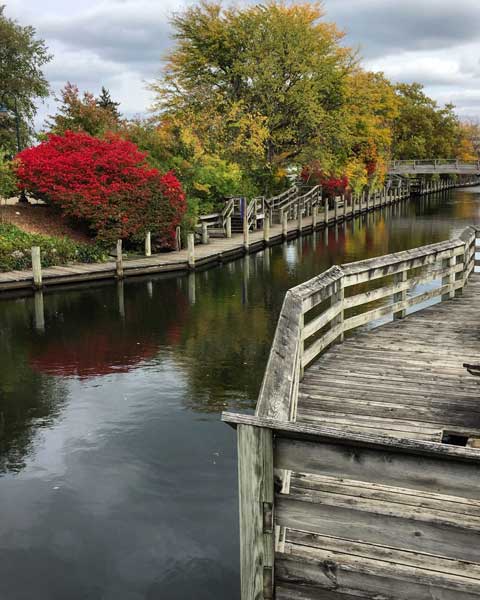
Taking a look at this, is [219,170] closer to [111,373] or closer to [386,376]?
[111,373]

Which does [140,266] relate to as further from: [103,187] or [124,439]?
[124,439]

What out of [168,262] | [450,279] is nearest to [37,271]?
[168,262]

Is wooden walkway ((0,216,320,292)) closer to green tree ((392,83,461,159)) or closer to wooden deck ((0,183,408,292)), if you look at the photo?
wooden deck ((0,183,408,292))

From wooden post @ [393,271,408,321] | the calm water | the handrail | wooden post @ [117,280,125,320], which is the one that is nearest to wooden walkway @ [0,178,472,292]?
wooden post @ [117,280,125,320]

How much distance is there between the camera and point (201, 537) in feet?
22.3

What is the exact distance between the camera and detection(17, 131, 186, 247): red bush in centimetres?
2458

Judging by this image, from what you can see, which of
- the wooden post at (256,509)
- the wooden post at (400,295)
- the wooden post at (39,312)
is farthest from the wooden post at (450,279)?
the wooden post at (256,509)

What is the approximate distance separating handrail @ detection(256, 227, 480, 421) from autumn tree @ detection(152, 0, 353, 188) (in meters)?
28.6

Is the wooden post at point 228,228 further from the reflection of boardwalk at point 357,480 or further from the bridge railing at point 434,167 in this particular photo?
the bridge railing at point 434,167

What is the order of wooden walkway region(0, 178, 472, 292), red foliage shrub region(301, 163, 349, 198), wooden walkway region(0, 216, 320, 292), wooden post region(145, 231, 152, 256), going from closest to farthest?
wooden walkway region(0, 216, 320, 292)
wooden walkway region(0, 178, 472, 292)
wooden post region(145, 231, 152, 256)
red foliage shrub region(301, 163, 349, 198)

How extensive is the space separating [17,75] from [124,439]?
52.3 metres

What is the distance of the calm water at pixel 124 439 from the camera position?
20.7 ft

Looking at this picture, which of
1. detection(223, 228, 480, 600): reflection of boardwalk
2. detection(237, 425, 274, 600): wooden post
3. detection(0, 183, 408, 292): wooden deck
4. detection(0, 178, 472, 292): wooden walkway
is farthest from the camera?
detection(0, 178, 472, 292): wooden walkway

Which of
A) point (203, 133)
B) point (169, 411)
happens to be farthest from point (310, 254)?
point (169, 411)
